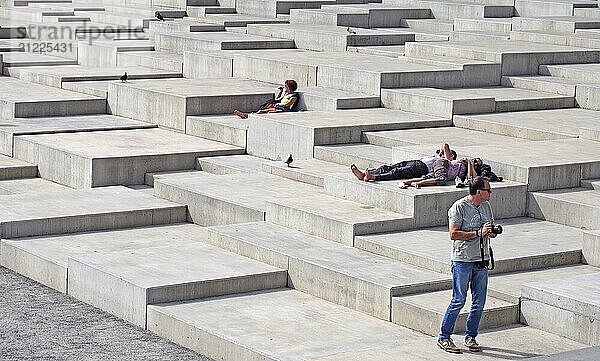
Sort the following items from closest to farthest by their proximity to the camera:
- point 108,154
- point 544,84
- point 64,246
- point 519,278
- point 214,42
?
1. point 519,278
2. point 64,246
3. point 108,154
4. point 544,84
5. point 214,42

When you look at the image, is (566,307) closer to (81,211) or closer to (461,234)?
(461,234)

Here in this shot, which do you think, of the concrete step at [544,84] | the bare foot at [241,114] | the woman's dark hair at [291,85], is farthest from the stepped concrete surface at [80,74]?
the concrete step at [544,84]

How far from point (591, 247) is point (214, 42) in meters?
10.9

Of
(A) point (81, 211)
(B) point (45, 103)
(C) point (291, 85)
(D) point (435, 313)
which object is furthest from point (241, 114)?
(D) point (435, 313)

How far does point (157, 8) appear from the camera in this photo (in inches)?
1110

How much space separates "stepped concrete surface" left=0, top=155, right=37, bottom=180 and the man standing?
7.85 meters

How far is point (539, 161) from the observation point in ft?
44.9

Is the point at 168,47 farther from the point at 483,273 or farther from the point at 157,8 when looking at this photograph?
the point at 483,273

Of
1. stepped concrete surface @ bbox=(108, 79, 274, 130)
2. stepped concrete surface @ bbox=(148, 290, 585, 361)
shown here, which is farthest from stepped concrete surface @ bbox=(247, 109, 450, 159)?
stepped concrete surface @ bbox=(148, 290, 585, 361)

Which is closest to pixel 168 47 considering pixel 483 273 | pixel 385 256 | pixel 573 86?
pixel 573 86

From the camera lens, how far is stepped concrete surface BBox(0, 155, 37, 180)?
1600 centimetres

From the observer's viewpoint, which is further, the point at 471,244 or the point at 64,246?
the point at 64,246

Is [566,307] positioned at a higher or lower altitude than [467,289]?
lower

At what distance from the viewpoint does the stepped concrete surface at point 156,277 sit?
36.8 feet
